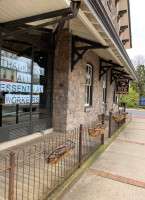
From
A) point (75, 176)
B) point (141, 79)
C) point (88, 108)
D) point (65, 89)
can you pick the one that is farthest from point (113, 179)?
point (141, 79)

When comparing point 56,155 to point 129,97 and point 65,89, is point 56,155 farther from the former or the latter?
point 129,97

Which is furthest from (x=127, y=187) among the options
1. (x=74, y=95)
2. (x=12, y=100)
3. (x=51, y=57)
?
(x=51, y=57)

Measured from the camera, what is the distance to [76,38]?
5.99 meters

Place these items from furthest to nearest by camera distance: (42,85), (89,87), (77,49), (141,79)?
(141,79), (89,87), (77,49), (42,85)

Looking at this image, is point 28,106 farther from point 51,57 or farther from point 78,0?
point 78,0

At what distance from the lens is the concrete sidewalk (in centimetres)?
296

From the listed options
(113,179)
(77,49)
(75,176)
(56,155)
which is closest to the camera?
(56,155)

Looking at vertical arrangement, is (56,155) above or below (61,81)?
below

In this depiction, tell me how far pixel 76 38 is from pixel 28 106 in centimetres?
273

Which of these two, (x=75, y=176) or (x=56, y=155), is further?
(x=75, y=176)

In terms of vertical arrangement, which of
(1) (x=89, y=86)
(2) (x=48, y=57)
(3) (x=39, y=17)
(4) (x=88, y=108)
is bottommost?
(4) (x=88, y=108)

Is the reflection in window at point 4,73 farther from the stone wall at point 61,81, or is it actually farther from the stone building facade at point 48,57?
the stone wall at point 61,81

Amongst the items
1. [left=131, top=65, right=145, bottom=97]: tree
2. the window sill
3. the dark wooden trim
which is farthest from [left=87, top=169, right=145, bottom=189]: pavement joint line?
[left=131, top=65, right=145, bottom=97]: tree

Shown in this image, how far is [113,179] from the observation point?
349 cm
